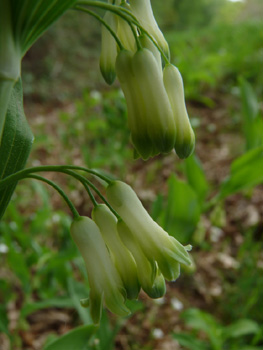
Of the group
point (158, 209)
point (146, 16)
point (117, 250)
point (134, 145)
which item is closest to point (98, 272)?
point (117, 250)

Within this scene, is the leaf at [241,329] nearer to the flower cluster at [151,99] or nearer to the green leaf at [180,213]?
the green leaf at [180,213]

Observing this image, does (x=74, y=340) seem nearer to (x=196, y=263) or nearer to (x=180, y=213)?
(x=180, y=213)

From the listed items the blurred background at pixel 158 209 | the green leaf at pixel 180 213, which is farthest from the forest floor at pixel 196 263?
the green leaf at pixel 180 213

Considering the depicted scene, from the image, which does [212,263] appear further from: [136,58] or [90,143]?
[136,58]

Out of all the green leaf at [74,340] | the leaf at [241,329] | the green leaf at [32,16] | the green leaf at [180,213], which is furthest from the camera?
the leaf at [241,329]

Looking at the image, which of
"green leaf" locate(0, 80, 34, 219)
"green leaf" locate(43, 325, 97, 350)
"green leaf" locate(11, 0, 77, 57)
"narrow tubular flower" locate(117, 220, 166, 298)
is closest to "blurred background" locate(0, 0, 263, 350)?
"green leaf" locate(43, 325, 97, 350)

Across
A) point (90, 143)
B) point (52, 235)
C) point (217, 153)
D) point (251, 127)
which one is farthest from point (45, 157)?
point (251, 127)

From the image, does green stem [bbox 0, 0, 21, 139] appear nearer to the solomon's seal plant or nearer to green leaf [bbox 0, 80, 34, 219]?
the solomon's seal plant
